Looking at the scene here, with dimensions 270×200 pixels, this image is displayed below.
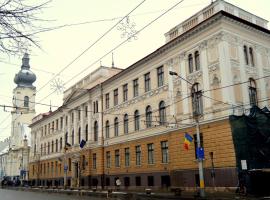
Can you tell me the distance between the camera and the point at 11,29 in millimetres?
8055

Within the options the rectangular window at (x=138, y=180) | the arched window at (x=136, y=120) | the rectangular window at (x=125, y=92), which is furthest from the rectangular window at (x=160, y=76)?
the rectangular window at (x=138, y=180)

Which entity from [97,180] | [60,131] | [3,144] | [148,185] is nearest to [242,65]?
[148,185]

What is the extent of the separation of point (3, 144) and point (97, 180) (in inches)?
4878

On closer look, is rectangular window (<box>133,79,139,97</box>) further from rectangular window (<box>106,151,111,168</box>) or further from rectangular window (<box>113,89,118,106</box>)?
rectangular window (<box>106,151,111,168</box>)

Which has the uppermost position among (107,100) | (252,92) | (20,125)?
(20,125)

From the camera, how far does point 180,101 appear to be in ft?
111

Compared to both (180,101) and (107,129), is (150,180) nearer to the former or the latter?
(180,101)

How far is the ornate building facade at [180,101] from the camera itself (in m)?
29.5

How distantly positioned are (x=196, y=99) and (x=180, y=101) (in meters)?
2.10

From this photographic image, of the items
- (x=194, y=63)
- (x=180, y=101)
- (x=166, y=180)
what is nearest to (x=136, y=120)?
(x=180, y=101)

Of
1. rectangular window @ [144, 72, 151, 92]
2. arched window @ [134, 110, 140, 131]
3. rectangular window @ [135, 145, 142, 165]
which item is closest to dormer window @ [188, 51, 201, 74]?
rectangular window @ [144, 72, 151, 92]

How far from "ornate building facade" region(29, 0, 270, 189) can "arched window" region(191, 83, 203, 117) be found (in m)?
0.10

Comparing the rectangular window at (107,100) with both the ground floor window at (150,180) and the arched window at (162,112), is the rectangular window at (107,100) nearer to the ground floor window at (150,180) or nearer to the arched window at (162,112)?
the arched window at (162,112)

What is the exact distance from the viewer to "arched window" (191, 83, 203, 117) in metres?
31.6
